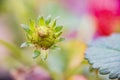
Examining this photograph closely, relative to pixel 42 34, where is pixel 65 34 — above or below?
above

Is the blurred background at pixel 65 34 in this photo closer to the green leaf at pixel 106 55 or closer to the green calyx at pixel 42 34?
the green leaf at pixel 106 55

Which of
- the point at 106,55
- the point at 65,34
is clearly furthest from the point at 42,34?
the point at 65,34

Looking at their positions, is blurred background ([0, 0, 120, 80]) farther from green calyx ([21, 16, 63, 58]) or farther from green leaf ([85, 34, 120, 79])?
green calyx ([21, 16, 63, 58])

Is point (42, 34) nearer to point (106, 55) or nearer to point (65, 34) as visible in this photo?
point (106, 55)

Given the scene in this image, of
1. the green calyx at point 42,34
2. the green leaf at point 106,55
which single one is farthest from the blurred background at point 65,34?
the green calyx at point 42,34

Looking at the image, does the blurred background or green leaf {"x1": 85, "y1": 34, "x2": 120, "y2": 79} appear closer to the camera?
green leaf {"x1": 85, "y1": 34, "x2": 120, "y2": 79}

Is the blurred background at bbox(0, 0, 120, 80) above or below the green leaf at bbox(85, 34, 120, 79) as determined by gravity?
above

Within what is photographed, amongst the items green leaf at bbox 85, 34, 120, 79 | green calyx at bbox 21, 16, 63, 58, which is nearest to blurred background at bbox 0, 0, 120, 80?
green leaf at bbox 85, 34, 120, 79
